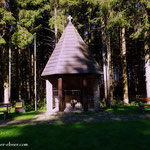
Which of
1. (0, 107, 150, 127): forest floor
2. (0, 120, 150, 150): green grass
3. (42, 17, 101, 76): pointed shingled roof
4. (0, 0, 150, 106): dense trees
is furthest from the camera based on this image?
(0, 0, 150, 106): dense trees

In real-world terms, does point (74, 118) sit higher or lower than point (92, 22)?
lower

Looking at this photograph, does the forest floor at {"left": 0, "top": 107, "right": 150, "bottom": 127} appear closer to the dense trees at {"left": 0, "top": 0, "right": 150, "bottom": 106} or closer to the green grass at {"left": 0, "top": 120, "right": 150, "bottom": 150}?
the green grass at {"left": 0, "top": 120, "right": 150, "bottom": 150}

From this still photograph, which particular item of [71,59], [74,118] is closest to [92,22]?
[71,59]

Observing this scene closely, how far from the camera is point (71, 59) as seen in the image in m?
10.6

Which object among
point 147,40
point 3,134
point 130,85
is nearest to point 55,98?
point 3,134

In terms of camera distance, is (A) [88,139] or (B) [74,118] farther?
(B) [74,118]

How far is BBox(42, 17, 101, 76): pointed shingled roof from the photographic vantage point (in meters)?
10.2

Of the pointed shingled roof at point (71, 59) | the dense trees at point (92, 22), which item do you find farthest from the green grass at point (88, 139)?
the dense trees at point (92, 22)

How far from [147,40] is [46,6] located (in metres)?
10.1

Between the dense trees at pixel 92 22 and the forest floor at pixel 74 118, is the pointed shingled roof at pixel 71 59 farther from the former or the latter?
the forest floor at pixel 74 118

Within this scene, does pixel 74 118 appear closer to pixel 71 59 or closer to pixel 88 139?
pixel 88 139

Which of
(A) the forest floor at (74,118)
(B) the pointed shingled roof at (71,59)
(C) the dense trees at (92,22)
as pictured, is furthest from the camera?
(C) the dense trees at (92,22)

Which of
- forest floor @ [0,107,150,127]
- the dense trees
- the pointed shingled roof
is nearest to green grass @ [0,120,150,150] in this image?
forest floor @ [0,107,150,127]

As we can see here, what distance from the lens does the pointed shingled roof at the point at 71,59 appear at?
1021cm
